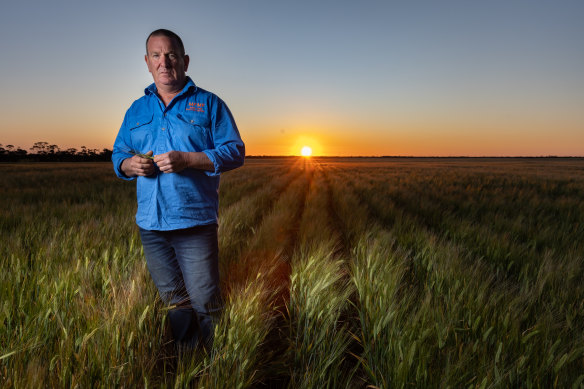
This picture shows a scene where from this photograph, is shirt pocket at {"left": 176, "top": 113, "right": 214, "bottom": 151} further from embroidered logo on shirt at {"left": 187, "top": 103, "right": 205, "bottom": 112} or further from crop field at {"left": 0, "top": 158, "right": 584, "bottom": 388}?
crop field at {"left": 0, "top": 158, "right": 584, "bottom": 388}

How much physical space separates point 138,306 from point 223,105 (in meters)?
1.24

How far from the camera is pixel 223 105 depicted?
62.4 inches

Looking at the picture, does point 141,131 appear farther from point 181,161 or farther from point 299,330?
point 299,330

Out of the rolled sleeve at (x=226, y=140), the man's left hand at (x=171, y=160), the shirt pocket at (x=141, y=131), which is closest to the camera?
the man's left hand at (x=171, y=160)

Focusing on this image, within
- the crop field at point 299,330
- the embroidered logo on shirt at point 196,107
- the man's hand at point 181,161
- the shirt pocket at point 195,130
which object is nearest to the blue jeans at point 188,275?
the crop field at point 299,330

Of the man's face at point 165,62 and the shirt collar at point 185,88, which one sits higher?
the man's face at point 165,62

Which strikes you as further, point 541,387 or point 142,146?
point 142,146

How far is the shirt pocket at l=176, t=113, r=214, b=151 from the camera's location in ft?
4.93

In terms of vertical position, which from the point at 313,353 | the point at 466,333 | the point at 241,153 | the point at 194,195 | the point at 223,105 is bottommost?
the point at 313,353

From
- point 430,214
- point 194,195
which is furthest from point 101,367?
point 430,214

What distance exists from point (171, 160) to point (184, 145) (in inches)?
8.8

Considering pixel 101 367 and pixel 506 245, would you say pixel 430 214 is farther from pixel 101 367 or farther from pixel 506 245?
pixel 101 367

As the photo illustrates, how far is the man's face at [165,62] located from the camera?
4.62 ft

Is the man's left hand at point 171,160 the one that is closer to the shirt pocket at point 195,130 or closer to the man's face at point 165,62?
the shirt pocket at point 195,130
